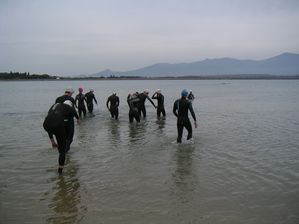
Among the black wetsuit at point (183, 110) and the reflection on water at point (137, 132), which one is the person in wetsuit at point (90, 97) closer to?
the reflection on water at point (137, 132)

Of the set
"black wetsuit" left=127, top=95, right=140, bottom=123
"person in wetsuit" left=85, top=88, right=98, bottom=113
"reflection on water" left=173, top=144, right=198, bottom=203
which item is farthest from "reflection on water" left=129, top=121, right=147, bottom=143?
"person in wetsuit" left=85, top=88, right=98, bottom=113

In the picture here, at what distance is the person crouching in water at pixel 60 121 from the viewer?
812cm

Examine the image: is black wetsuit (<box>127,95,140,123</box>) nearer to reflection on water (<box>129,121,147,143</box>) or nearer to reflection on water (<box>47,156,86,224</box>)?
reflection on water (<box>129,121,147,143</box>)

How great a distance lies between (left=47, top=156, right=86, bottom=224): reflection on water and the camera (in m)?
6.26

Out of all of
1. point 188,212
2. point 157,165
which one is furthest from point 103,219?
point 157,165

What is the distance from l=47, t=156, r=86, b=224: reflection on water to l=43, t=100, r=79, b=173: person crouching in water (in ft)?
1.64

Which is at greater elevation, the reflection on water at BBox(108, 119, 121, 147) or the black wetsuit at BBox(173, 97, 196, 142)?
the black wetsuit at BBox(173, 97, 196, 142)

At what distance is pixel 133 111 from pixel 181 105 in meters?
5.70

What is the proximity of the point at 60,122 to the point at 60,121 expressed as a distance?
24mm

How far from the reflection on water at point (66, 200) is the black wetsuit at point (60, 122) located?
1.69ft

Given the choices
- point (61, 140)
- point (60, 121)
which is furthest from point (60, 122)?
point (61, 140)

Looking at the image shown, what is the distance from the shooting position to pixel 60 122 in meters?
8.13

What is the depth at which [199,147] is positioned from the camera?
11.9 metres

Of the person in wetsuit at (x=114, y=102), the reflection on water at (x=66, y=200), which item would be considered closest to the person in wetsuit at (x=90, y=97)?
the person in wetsuit at (x=114, y=102)
